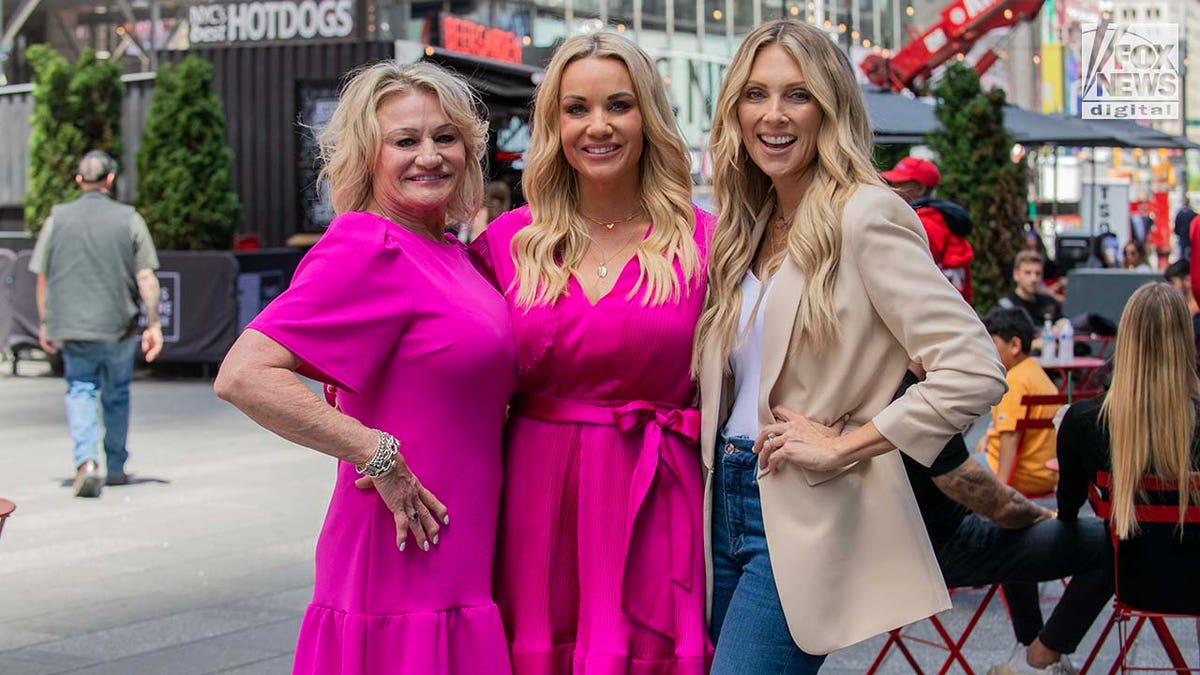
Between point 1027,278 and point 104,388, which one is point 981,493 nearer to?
point 104,388

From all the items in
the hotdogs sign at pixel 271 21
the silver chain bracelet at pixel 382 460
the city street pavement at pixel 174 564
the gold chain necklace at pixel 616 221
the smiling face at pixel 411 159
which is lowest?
the city street pavement at pixel 174 564

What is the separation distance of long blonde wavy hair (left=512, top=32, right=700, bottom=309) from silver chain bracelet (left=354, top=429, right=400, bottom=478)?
0.49 m

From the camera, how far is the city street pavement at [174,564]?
233 inches

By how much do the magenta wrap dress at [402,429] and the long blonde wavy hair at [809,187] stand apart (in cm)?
49

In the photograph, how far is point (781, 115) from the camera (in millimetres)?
3227

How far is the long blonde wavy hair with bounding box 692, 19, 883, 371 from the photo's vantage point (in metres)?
3.12

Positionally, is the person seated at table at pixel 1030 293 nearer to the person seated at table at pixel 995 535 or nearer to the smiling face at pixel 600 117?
the person seated at table at pixel 995 535

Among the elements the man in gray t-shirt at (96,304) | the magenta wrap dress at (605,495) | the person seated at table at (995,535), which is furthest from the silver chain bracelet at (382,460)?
the man in gray t-shirt at (96,304)

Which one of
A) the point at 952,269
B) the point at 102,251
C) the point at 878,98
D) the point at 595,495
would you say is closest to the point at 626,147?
the point at 595,495

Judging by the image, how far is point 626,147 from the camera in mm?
3477

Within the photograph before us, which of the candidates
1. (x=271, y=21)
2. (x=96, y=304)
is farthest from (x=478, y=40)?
(x=96, y=304)

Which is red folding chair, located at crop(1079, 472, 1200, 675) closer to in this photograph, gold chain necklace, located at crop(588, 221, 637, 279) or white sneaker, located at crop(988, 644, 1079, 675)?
white sneaker, located at crop(988, 644, 1079, 675)

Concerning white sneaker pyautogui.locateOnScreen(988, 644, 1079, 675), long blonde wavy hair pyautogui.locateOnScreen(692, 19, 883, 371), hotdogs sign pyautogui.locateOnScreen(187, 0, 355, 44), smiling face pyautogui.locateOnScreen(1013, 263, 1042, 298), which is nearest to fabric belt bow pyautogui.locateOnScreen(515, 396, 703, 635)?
long blonde wavy hair pyautogui.locateOnScreen(692, 19, 883, 371)

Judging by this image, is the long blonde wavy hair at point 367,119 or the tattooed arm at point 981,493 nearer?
the long blonde wavy hair at point 367,119
